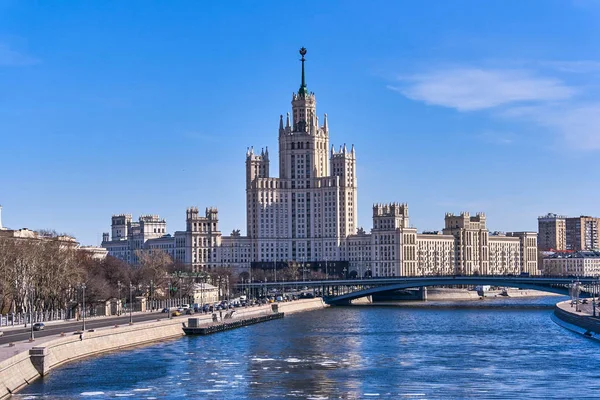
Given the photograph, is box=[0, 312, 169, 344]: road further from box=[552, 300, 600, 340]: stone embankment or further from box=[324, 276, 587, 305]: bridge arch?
box=[324, 276, 587, 305]: bridge arch

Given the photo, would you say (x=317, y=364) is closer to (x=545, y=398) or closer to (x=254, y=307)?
(x=545, y=398)

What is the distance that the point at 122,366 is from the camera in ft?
286

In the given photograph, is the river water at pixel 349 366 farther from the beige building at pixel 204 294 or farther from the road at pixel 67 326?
the beige building at pixel 204 294

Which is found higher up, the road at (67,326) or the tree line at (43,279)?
the tree line at (43,279)

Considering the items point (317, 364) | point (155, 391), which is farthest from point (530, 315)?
point (155, 391)

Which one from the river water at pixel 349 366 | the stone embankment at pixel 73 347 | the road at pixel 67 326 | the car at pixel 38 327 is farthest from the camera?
the car at pixel 38 327

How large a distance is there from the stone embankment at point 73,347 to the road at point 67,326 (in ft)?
12.2

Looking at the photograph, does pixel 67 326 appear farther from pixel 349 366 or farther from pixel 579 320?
pixel 579 320

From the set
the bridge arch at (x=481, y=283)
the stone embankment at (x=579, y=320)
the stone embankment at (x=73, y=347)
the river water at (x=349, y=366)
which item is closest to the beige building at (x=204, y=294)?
the bridge arch at (x=481, y=283)

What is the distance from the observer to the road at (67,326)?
95681 mm

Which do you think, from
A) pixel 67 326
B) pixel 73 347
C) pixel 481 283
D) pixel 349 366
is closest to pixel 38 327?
pixel 67 326

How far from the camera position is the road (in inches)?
3767

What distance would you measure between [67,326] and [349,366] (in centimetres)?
3359

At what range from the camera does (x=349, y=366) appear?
8931 cm
